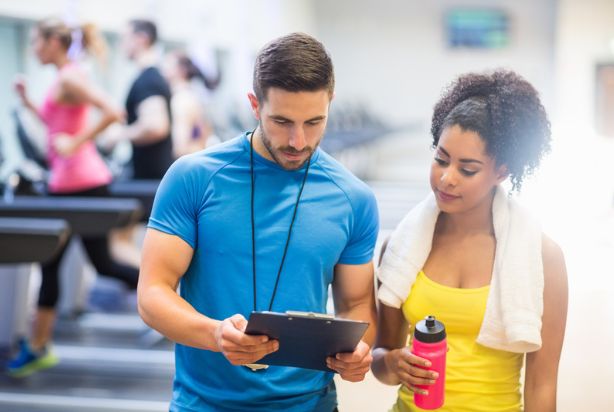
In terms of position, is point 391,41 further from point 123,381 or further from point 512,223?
point 512,223

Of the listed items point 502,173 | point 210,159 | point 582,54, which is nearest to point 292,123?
point 210,159

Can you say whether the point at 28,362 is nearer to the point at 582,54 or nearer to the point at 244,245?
the point at 244,245

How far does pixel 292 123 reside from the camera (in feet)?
4.59

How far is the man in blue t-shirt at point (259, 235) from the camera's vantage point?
1386mm

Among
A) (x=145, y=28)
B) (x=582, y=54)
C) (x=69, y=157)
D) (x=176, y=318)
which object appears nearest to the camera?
(x=176, y=318)

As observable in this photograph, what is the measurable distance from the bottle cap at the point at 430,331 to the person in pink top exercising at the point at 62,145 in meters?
2.33

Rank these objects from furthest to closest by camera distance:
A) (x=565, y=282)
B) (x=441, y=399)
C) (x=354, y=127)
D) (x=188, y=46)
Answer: (x=354, y=127) → (x=188, y=46) → (x=565, y=282) → (x=441, y=399)

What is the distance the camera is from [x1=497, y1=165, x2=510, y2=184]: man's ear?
1.50 m

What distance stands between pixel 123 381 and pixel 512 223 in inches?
96.5

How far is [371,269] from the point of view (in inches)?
61.8

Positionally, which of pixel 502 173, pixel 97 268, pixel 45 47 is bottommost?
pixel 97 268

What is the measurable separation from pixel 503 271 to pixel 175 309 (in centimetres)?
64

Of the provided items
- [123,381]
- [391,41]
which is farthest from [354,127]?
[123,381]

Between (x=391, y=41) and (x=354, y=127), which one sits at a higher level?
(x=391, y=41)
